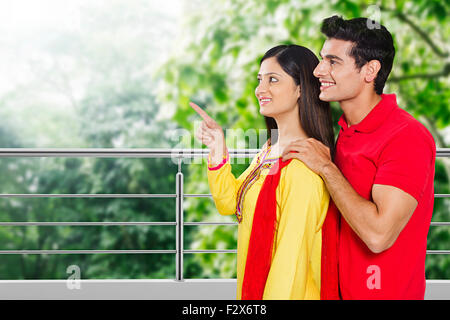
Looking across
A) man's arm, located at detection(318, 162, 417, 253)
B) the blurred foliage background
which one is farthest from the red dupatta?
the blurred foliage background

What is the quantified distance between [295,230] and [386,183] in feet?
0.62

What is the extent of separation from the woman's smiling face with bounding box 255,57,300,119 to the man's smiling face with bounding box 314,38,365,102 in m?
0.06

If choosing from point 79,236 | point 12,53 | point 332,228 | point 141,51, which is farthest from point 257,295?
point 12,53

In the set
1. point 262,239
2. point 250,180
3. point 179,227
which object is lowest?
point 179,227

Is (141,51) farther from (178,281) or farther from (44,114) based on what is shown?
(178,281)

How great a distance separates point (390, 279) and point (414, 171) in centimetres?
22

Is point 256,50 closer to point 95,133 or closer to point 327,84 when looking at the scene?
point 327,84

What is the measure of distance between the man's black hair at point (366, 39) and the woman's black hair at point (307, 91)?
0.08 m

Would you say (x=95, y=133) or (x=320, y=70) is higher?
(x=320, y=70)

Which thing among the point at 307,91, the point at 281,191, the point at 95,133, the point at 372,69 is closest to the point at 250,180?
the point at 281,191

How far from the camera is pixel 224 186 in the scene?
1.09m

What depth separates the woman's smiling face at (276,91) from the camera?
3.25 feet

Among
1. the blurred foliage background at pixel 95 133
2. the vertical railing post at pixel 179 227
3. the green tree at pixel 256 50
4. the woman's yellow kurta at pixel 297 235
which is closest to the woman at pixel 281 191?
the woman's yellow kurta at pixel 297 235

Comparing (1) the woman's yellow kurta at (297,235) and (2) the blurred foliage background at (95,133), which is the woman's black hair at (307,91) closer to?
(1) the woman's yellow kurta at (297,235)
